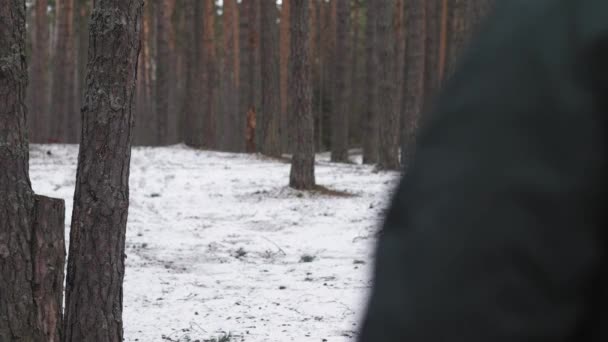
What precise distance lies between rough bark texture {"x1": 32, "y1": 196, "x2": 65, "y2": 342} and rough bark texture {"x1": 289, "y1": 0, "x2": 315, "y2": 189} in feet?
28.2

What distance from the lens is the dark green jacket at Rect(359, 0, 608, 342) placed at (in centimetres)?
58

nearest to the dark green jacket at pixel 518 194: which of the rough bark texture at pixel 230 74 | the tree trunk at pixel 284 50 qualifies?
the tree trunk at pixel 284 50

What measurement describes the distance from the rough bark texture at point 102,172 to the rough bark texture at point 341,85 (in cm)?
1751

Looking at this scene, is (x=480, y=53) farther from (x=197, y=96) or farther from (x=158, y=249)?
(x=197, y=96)

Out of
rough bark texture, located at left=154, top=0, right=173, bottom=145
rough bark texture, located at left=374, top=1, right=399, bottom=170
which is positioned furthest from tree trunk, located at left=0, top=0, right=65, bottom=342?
rough bark texture, located at left=154, top=0, right=173, bottom=145

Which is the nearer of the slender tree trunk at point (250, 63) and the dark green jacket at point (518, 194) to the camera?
the dark green jacket at point (518, 194)

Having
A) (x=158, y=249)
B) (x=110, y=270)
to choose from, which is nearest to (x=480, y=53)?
(x=110, y=270)

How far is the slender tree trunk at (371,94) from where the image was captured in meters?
23.4

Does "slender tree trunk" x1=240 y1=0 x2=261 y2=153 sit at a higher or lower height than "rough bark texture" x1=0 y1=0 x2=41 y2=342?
higher

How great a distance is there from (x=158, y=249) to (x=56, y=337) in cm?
510

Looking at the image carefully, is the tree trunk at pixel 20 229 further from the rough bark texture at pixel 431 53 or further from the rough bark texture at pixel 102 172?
the rough bark texture at pixel 431 53

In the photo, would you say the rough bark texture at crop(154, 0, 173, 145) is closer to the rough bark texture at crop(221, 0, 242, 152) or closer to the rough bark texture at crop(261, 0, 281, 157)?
the rough bark texture at crop(221, 0, 242, 152)

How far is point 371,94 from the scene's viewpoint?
24.4 meters

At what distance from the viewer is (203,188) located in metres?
14.5
